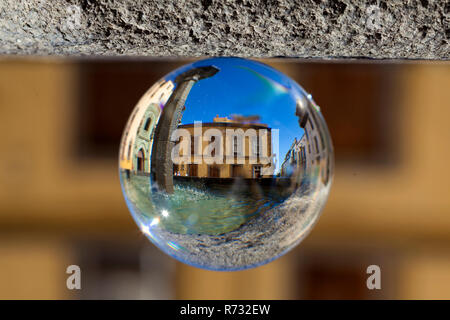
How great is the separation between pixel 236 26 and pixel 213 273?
0.84 metres

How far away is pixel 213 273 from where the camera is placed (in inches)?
45.4

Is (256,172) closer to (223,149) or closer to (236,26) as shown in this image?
(223,149)

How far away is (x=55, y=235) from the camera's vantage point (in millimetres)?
1092

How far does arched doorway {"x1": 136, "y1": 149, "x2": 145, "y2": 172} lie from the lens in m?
0.47

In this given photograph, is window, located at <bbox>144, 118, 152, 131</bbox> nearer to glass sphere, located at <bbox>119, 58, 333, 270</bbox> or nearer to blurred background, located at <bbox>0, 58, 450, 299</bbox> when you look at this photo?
glass sphere, located at <bbox>119, 58, 333, 270</bbox>

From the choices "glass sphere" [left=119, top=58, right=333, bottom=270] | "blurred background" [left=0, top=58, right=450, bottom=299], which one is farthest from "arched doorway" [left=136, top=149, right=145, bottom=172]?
"blurred background" [left=0, top=58, right=450, bottom=299]

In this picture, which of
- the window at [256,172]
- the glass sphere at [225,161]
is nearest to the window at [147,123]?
the glass sphere at [225,161]

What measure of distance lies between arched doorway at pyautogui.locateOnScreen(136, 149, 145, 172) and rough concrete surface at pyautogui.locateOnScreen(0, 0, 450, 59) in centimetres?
24

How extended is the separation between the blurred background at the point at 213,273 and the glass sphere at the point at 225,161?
595 millimetres

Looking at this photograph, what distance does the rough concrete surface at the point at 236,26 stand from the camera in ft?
1.82

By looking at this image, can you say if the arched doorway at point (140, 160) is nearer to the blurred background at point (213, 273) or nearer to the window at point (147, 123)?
the window at point (147, 123)

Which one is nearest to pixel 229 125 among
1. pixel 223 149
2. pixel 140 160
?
pixel 223 149
